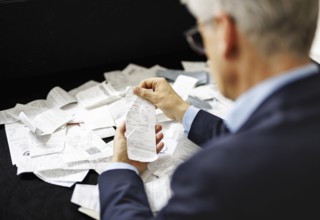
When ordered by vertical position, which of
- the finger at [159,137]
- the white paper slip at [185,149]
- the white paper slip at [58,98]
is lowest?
the white paper slip at [185,149]

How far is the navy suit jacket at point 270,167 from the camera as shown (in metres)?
0.52

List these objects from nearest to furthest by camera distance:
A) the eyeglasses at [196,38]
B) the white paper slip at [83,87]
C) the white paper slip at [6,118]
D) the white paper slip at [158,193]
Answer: the eyeglasses at [196,38] → the white paper slip at [158,193] → the white paper slip at [6,118] → the white paper slip at [83,87]

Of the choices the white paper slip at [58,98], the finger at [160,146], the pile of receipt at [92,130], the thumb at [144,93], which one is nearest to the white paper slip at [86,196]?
the pile of receipt at [92,130]

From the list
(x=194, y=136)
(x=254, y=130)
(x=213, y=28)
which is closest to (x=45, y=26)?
(x=194, y=136)

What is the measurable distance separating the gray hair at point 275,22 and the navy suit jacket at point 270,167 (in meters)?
0.06

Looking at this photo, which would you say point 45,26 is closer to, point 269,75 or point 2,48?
point 2,48

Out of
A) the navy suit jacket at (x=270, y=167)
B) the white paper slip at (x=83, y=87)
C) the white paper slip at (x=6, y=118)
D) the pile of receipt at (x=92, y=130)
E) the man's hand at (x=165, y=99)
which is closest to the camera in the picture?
the navy suit jacket at (x=270, y=167)

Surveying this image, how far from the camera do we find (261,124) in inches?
21.7

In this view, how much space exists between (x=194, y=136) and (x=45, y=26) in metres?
0.73

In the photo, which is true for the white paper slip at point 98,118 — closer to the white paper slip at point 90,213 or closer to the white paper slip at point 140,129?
the white paper slip at point 140,129

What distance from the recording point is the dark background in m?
1.34

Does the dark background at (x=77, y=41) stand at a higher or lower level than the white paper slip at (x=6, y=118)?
higher

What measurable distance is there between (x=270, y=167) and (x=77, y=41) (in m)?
1.12

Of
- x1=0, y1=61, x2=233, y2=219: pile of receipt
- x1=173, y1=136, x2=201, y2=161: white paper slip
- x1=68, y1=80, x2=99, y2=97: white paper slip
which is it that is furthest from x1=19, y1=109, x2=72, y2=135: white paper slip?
x1=173, y1=136, x2=201, y2=161: white paper slip
